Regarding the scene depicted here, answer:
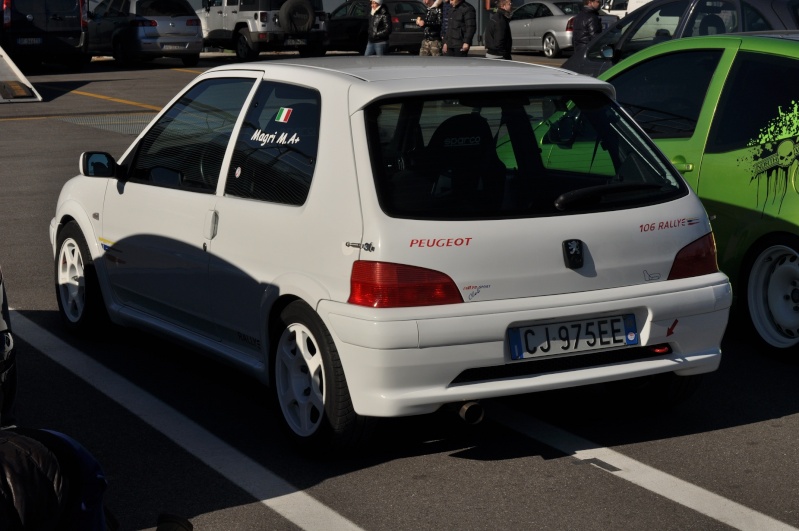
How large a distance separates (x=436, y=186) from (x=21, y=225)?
274 inches

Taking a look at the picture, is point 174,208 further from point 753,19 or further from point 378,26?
point 378,26

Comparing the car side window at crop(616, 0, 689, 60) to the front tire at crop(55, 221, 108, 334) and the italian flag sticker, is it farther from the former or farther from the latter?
the italian flag sticker

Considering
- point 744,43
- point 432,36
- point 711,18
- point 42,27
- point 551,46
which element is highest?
point 744,43

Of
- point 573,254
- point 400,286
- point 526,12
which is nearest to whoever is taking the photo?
point 400,286

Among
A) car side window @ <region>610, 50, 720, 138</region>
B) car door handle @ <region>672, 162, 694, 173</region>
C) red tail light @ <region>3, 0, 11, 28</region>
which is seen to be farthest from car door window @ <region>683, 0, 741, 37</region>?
red tail light @ <region>3, 0, 11, 28</region>

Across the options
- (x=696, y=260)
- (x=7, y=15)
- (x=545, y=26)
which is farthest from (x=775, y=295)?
(x=545, y=26)

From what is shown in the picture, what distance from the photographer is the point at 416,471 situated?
5262mm

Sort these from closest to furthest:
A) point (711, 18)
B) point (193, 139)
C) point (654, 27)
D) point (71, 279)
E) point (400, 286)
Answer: point (400, 286) < point (193, 139) < point (71, 279) < point (711, 18) < point (654, 27)

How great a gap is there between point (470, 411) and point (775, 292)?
2.65 m

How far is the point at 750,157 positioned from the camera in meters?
7.06

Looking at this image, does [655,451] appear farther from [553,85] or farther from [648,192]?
[553,85]

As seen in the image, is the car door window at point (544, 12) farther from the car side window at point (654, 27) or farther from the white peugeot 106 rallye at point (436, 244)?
the white peugeot 106 rallye at point (436, 244)

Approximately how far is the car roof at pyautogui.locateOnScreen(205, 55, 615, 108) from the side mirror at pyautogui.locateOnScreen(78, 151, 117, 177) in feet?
3.72

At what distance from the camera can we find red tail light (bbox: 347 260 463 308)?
493cm
